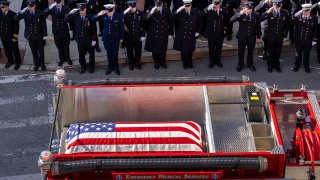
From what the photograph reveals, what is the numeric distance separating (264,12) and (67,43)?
4823mm

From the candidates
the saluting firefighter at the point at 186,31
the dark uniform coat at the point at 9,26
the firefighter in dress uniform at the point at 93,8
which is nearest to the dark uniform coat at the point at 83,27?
the firefighter in dress uniform at the point at 93,8

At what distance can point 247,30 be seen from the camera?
46.6ft

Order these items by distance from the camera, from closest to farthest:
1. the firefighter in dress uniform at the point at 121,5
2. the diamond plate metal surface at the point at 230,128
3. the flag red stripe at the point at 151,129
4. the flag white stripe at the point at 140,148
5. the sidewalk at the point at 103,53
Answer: the flag white stripe at the point at 140,148 → the diamond plate metal surface at the point at 230,128 → the flag red stripe at the point at 151,129 → the sidewalk at the point at 103,53 → the firefighter in dress uniform at the point at 121,5

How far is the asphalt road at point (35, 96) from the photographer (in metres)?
11.6

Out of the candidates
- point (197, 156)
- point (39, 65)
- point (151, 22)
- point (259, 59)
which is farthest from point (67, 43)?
point (197, 156)

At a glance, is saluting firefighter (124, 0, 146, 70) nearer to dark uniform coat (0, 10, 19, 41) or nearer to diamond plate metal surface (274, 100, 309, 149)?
dark uniform coat (0, 10, 19, 41)

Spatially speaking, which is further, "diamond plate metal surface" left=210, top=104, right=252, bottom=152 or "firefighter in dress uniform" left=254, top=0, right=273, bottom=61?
"firefighter in dress uniform" left=254, top=0, right=273, bottom=61

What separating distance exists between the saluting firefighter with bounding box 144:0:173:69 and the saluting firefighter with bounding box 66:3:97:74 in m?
1.29

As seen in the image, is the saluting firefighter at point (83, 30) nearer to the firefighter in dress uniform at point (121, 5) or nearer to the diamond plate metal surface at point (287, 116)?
the firefighter in dress uniform at point (121, 5)

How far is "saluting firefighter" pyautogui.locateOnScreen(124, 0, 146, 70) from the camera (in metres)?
14.2

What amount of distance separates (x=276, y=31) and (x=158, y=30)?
2735mm

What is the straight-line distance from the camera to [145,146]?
8.37 m

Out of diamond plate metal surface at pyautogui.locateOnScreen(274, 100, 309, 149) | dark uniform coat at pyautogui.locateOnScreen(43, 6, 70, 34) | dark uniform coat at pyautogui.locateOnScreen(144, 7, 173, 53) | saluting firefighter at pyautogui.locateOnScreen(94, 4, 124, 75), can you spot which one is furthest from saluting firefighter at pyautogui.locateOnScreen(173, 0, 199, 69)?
diamond plate metal surface at pyautogui.locateOnScreen(274, 100, 309, 149)

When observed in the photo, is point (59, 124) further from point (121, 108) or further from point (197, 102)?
point (197, 102)
